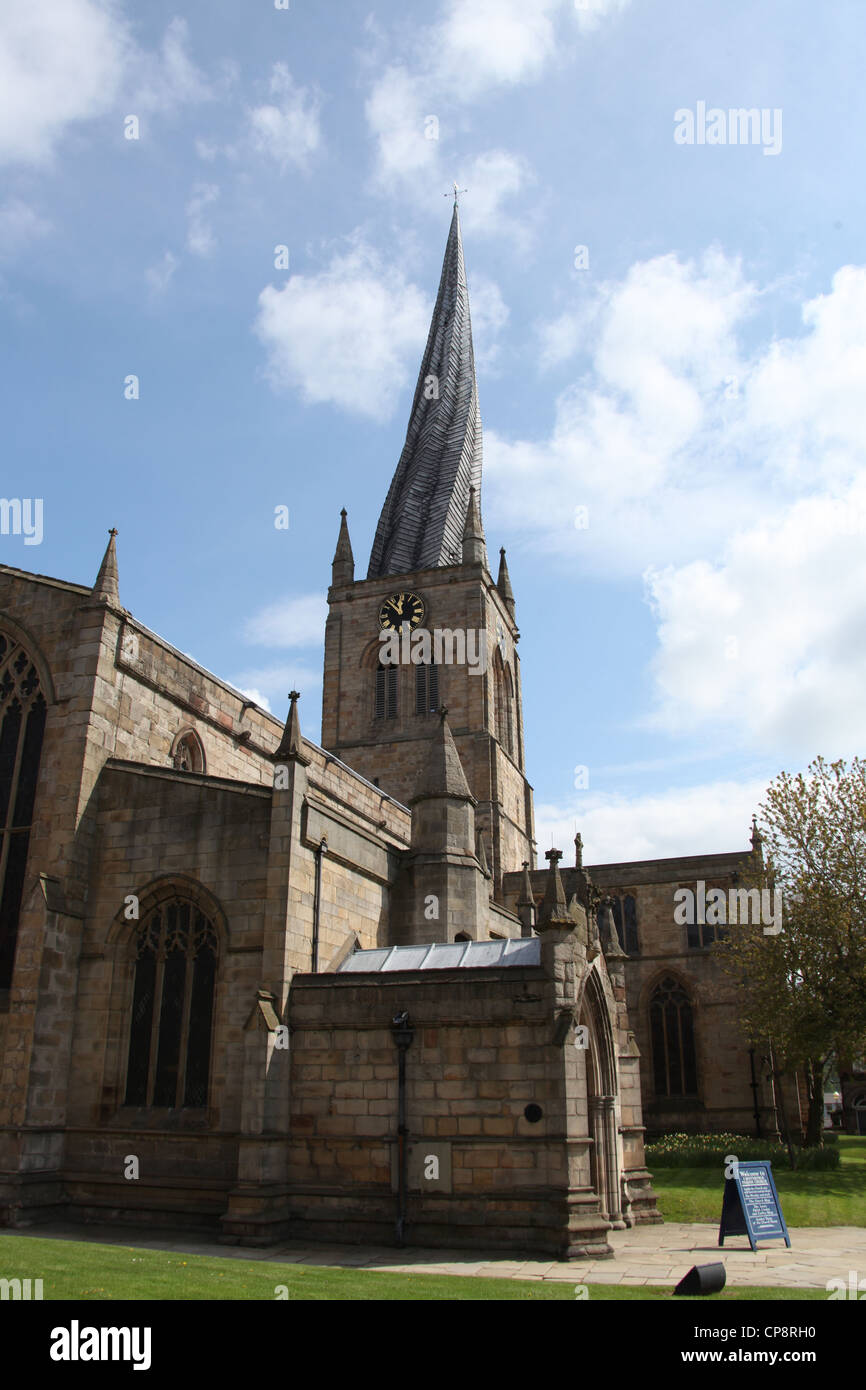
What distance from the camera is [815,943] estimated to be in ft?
93.9

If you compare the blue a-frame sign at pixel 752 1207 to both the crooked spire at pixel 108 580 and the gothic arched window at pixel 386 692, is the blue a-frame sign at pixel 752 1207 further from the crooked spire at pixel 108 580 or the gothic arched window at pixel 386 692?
the gothic arched window at pixel 386 692

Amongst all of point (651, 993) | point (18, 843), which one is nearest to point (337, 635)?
point (651, 993)

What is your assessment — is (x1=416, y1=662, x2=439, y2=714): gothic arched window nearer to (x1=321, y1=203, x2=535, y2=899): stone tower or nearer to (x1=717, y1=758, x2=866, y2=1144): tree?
(x1=321, y1=203, x2=535, y2=899): stone tower

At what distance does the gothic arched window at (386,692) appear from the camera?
45812mm

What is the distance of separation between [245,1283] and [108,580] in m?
13.3

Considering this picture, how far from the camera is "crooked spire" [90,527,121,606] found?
63.9ft

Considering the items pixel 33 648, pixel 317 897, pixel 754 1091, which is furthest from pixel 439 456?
pixel 317 897

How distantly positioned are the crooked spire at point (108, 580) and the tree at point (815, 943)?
829 inches

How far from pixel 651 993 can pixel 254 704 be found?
22414 millimetres

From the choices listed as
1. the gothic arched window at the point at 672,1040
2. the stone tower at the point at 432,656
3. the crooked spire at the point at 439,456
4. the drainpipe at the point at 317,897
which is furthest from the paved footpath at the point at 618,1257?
the crooked spire at the point at 439,456

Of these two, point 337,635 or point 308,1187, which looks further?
point 337,635

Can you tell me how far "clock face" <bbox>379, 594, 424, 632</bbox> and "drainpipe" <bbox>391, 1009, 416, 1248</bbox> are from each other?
105ft
